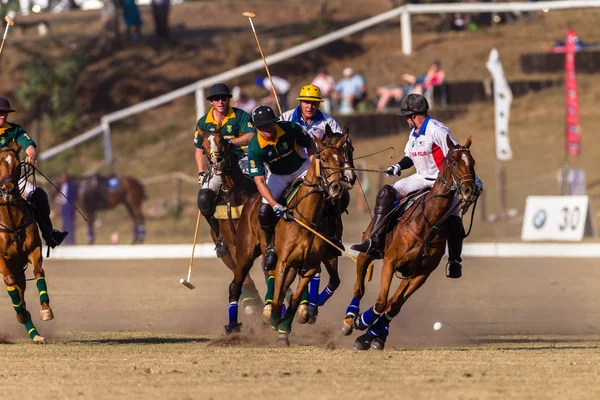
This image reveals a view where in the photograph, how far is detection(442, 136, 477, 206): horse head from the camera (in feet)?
32.5

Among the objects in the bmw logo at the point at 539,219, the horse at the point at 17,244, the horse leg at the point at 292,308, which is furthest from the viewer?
the bmw logo at the point at 539,219

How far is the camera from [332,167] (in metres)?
10.2

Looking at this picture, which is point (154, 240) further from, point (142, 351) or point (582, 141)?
point (142, 351)

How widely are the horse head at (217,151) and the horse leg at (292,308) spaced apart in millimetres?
1683

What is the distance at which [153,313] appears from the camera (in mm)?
14391

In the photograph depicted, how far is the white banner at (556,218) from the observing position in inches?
831

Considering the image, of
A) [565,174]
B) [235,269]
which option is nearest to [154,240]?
[565,174]

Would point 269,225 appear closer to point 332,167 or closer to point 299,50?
point 332,167

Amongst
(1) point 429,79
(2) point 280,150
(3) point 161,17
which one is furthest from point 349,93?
(2) point 280,150

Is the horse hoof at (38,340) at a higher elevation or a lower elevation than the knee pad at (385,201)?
lower

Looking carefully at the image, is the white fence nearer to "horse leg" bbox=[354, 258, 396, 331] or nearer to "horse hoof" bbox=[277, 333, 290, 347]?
"horse hoof" bbox=[277, 333, 290, 347]

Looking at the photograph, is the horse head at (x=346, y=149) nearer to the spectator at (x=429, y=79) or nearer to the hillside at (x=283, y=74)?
the hillside at (x=283, y=74)

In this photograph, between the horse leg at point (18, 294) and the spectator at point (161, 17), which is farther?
the spectator at point (161, 17)

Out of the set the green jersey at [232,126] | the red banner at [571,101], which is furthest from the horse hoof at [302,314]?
the red banner at [571,101]
